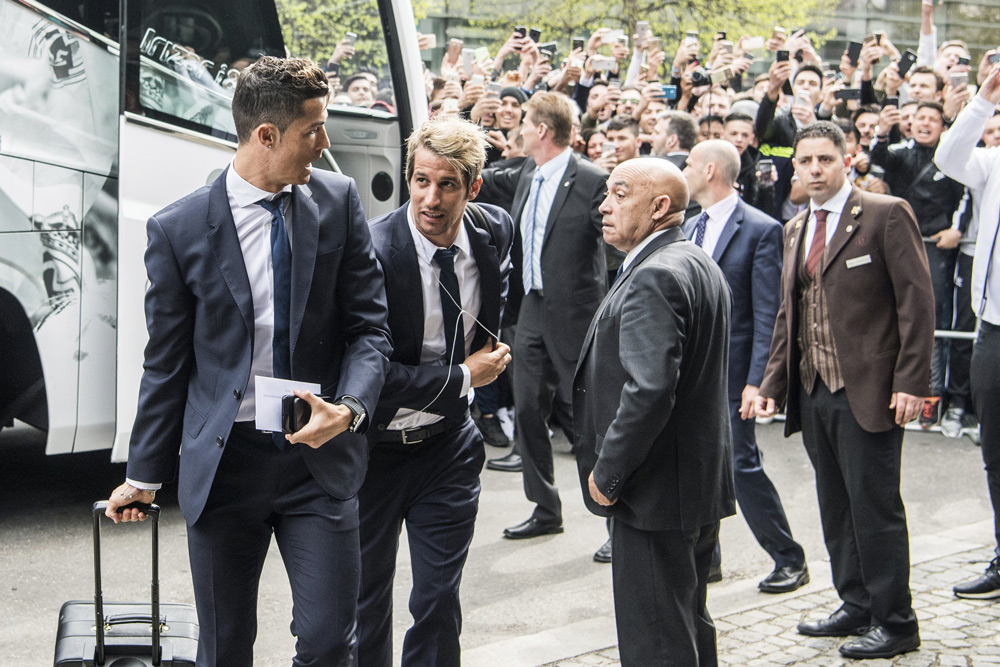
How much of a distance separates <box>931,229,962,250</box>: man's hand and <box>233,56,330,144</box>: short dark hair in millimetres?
7187

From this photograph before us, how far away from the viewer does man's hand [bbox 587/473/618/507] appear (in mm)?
3711

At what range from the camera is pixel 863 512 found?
15.5 feet

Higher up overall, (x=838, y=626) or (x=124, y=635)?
(x=124, y=635)

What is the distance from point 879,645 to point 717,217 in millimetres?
2191

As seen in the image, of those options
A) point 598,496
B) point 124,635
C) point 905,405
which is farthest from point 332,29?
point 124,635

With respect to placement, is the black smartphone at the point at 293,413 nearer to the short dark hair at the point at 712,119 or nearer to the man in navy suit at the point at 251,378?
the man in navy suit at the point at 251,378

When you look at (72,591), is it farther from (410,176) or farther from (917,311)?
(917,311)

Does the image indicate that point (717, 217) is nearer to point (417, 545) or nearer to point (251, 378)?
point (417, 545)

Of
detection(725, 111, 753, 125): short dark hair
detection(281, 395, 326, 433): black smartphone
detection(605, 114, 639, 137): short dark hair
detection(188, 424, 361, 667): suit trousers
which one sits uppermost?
detection(725, 111, 753, 125): short dark hair

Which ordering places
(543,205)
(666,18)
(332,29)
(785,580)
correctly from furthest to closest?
(666,18) → (332,29) → (543,205) → (785,580)

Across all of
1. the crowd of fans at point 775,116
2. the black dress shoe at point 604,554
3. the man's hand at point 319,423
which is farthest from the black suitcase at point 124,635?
the crowd of fans at point 775,116

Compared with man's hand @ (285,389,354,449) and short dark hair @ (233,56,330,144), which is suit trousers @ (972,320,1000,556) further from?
short dark hair @ (233,56,330,144)

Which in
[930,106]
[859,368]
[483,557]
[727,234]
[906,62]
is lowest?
[483,557]

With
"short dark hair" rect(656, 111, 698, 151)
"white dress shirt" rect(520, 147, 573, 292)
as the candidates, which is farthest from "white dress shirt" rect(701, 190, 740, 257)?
"short dark hair" rect(656, 111, 698, 151)
